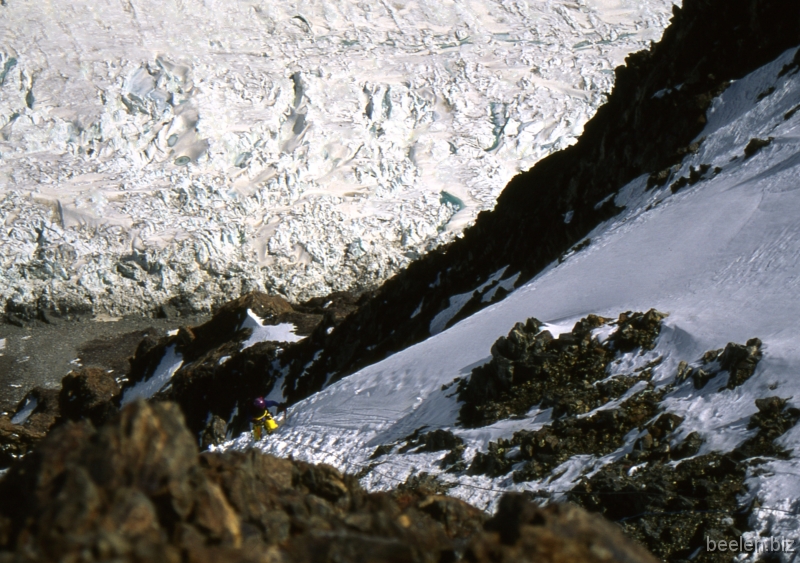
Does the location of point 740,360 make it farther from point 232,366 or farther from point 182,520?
point 232,366

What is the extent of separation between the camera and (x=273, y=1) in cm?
6544

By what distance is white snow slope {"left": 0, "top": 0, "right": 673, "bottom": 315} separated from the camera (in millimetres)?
53906

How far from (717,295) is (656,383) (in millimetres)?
2664

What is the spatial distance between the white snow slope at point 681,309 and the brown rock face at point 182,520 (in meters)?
4.04

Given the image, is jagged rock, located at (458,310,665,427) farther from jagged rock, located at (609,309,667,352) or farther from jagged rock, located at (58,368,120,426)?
jagged rock, located at (58,368,120,426)

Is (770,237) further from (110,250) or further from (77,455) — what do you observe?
(110,250)

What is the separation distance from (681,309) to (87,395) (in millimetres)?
26744

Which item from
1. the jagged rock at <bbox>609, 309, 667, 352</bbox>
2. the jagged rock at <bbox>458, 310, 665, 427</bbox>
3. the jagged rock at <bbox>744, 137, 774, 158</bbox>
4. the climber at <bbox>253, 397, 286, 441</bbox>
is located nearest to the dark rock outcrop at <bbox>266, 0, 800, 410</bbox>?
the jagged rock at <bbox>744, 137, 774, 158</bbox>

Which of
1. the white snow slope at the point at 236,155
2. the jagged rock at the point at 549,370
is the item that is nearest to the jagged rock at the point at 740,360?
the jagged rock at the point at 549,370

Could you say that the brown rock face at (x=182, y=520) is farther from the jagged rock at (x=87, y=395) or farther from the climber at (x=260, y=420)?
the jagged rock at (x=87, y=395)

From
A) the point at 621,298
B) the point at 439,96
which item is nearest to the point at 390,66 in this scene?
the point at 439,96

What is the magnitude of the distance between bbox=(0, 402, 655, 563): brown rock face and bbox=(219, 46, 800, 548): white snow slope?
13.3ft

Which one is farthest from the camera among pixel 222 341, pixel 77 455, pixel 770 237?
pixel 222 341

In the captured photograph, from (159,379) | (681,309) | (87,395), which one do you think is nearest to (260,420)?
(681,309)
